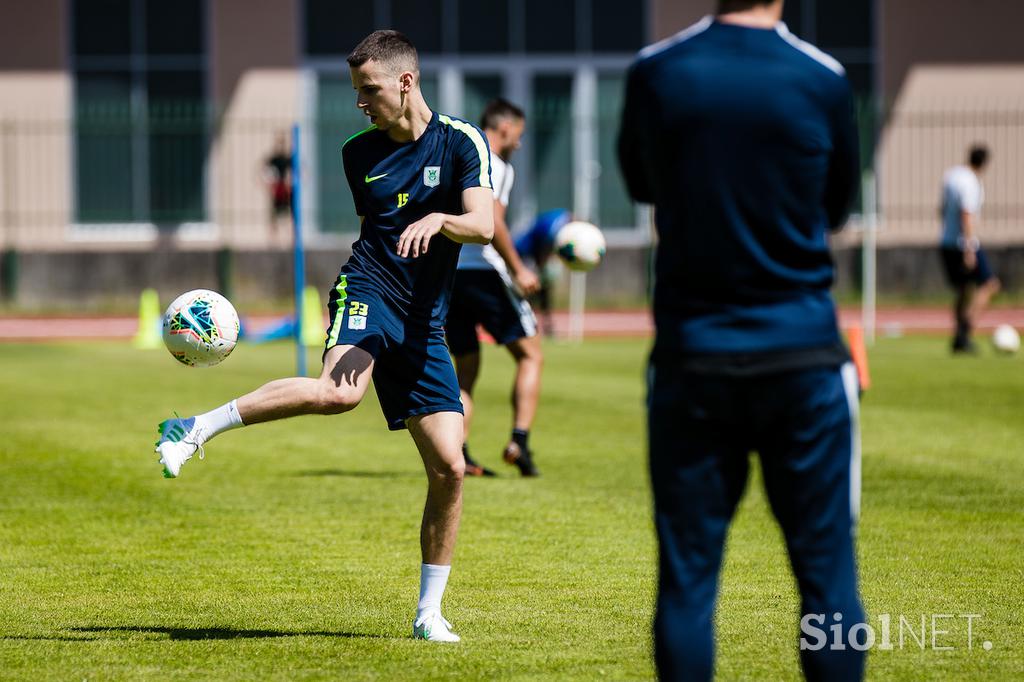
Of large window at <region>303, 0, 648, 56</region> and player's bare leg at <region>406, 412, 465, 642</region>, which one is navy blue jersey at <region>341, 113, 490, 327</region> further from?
large window at <region>303, 0, 648, 56</region>

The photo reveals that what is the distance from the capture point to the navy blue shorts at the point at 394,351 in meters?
5.80

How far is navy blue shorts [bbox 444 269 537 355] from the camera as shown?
982 cm

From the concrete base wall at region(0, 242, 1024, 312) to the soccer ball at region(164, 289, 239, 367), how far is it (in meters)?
22.3

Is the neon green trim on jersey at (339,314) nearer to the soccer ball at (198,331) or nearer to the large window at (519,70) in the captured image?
the soccer ball at (198,331)

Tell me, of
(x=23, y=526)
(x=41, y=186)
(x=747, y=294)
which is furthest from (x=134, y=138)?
(x=747, y=294)

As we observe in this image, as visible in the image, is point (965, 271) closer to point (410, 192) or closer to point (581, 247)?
point (581, 247)

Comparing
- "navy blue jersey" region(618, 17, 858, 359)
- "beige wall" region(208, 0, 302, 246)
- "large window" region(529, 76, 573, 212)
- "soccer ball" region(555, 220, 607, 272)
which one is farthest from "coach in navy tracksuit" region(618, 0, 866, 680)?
"beige wall" region(208, 0, 302, 246)

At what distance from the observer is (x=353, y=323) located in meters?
5.80

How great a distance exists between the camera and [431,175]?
5926 millimetres

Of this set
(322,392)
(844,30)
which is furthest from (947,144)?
(322,392)

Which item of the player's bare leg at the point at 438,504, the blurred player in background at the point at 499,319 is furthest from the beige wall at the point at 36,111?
the player's bare leg at the point at 438,504

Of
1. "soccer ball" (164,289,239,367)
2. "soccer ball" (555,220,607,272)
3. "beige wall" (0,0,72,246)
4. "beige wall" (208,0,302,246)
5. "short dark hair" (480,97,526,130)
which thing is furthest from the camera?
"beige wall" (208,0,302,246)

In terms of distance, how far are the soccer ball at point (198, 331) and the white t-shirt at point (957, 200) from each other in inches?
545

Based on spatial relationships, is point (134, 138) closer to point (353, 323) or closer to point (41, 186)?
point (41, 186)
